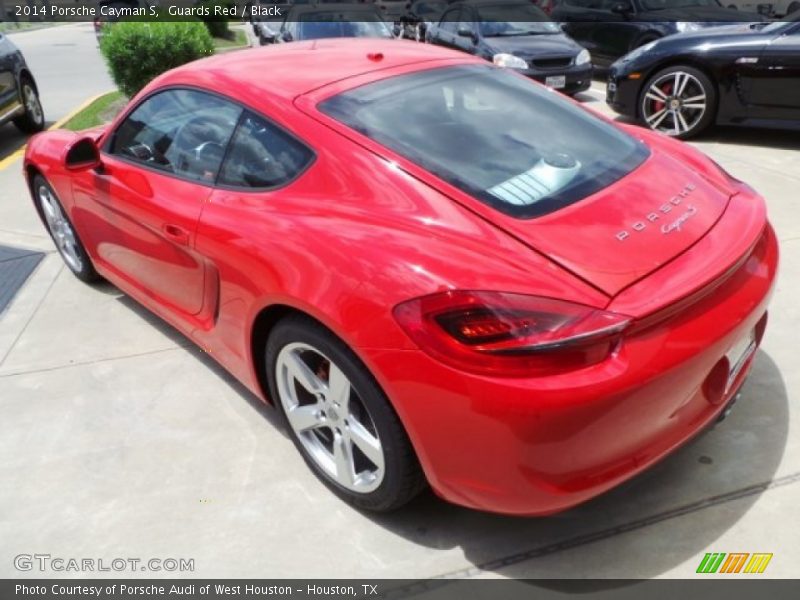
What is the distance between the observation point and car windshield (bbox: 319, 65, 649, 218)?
7.47 feet

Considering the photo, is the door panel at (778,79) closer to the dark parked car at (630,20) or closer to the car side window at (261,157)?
the dark parked car at (630,20)

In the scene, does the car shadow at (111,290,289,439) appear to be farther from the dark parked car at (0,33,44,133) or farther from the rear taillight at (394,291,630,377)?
the dark parked car at (0,33,44,133)

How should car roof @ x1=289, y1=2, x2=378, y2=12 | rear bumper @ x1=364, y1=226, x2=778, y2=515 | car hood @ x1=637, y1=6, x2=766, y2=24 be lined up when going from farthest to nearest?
car roof @ x1=289, y1=2, x2=378, y2=12 < car hood @ x1=637, y1=6, x2=766, y2=24 < rear bumper @ x1=364, y1=226, x2=778, y2=515

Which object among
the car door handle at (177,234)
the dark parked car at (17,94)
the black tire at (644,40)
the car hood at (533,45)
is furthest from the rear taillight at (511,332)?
the black tire at (644,40)

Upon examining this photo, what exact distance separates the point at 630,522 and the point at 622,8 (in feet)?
30.0

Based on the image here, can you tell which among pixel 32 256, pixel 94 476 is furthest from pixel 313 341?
pixel 32 256

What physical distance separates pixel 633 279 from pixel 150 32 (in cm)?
929

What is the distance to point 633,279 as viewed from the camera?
193cm

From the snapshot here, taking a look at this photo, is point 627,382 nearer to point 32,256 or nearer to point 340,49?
point 340,49

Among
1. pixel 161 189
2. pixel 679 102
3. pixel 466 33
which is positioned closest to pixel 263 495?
pixel 161 189

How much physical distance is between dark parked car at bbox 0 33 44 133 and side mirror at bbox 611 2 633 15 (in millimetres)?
7856

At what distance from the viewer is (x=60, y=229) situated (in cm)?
434

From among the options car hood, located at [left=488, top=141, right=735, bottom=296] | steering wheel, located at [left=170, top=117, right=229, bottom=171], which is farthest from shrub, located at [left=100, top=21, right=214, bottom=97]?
car hood, located at [left=488, top=141, right=735, bottom=296]

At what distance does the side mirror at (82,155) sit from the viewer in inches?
131
